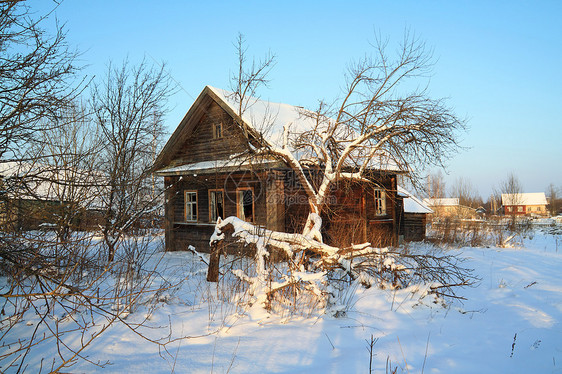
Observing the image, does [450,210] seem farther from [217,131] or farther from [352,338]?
[352,338]

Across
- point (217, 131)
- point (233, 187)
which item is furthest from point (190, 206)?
point (217, 131)

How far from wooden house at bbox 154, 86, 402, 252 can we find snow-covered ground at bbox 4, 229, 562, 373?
5.93 m

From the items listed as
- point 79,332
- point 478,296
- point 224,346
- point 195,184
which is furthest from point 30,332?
point 195,184

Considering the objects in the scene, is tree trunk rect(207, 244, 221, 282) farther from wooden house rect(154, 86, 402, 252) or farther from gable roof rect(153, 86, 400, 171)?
gable roof rect(153, 86, 400, 171)

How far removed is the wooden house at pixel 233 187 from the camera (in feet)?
40.7

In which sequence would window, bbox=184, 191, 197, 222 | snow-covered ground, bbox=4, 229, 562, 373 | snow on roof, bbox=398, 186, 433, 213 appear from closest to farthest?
snow-covered ground, bbox=4, 229, 562, 373 → window, bbox=184, 191, 197, 222 → snow on roof, bbox=398, 186, 433, 213

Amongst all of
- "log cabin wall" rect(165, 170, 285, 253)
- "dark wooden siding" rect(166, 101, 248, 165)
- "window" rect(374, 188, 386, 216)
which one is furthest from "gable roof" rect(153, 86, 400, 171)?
"window" rect(374, 188, 386, 216)

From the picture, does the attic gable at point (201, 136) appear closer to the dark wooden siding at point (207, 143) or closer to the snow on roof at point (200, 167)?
the dark wooden siding at point (207, 143)

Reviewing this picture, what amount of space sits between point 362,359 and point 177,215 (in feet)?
41.2

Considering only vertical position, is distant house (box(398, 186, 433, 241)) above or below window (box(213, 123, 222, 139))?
below

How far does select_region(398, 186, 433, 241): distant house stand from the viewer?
1914 cm

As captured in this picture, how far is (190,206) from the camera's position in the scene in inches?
606

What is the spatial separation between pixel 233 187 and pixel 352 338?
975cm

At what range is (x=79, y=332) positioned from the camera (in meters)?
4.86
